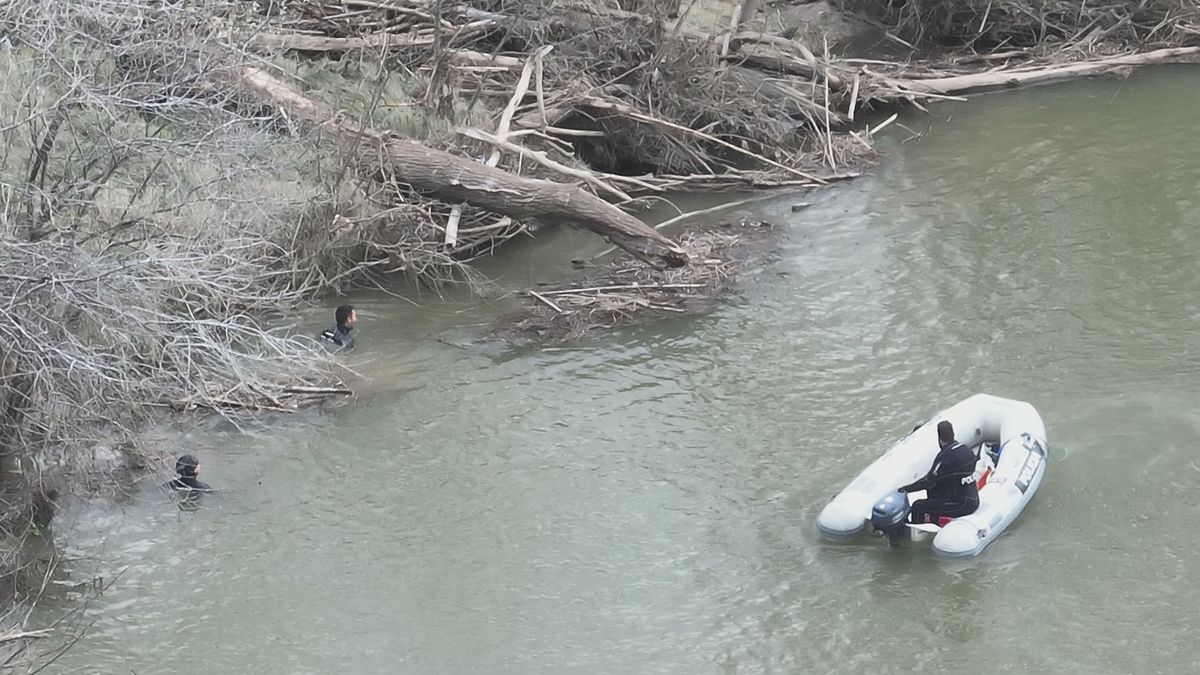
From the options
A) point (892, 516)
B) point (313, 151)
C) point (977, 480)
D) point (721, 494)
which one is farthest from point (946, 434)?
point (313, 151)

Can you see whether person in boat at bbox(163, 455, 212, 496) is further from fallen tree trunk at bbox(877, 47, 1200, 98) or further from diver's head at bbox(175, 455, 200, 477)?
fallen tree trunk at bbox(877, 47, 1200, 98)

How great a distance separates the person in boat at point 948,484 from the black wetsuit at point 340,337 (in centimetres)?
575

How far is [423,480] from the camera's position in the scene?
10.4 meters

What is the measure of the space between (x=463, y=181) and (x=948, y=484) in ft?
20.7

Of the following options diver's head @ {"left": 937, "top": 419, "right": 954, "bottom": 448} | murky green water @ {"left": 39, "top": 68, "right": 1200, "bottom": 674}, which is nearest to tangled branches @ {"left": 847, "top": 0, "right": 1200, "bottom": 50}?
murky green water @ {"left": 39, "top": 68, "right": 1200, "bottom": 674}

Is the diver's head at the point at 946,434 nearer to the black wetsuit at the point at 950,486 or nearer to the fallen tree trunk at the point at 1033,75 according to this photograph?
the black wetsuit at the point at 950,486

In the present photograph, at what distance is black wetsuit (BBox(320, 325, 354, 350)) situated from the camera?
12227 mm

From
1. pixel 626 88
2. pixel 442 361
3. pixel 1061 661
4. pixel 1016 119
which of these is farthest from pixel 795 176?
pixel 1061 661

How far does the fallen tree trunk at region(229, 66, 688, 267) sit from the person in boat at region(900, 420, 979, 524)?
517 centimetres

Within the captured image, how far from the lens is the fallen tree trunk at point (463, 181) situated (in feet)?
43.1

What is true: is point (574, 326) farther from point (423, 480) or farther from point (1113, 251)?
point (1113, 251)

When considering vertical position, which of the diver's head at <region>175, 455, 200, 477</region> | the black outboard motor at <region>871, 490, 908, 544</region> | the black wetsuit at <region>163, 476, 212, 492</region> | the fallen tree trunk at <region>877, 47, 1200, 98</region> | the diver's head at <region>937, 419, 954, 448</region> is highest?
the diver's head at <region>937, 419, 954, 448</region>

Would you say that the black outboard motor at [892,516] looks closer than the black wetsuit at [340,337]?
Yes

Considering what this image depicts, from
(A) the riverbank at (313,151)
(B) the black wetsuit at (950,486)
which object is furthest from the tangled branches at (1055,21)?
(B) the black wetsuit at (950,486)
